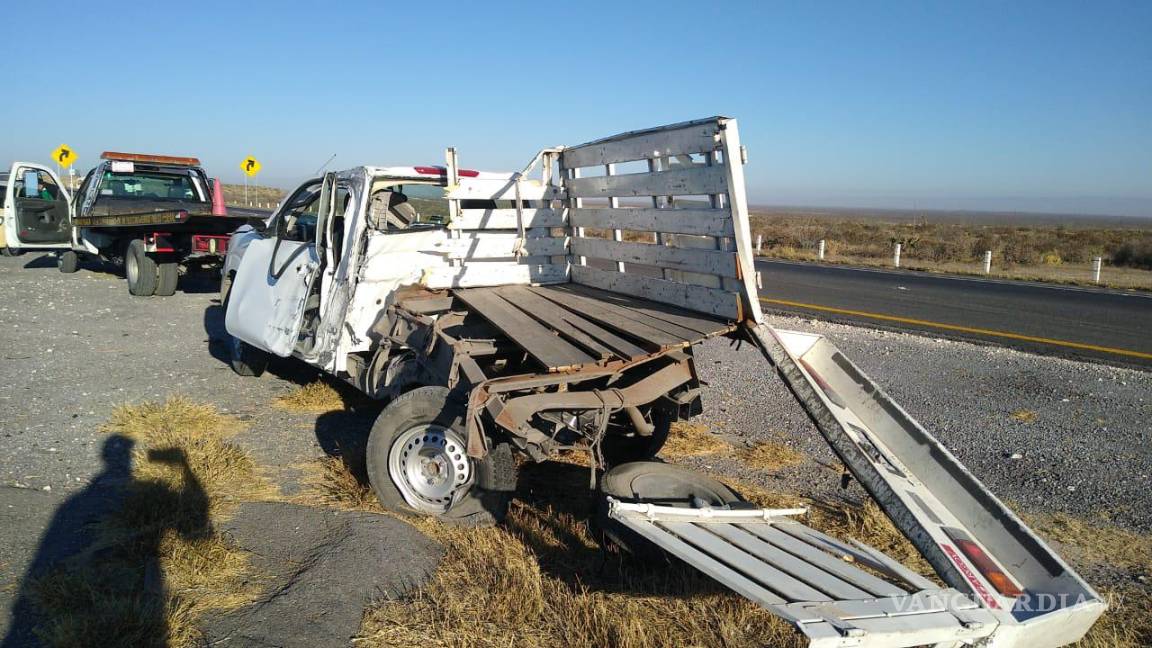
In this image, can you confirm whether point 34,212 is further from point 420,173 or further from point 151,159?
point 420,173

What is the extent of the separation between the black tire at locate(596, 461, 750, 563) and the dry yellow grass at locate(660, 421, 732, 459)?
54.8 inches

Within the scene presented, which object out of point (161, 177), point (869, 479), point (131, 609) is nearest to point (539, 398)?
point (869, 479)

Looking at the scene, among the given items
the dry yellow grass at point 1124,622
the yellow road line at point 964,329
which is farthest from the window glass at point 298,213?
the yellow road line at point 964,329

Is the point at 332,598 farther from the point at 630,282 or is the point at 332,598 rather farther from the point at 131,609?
the point at 630,282

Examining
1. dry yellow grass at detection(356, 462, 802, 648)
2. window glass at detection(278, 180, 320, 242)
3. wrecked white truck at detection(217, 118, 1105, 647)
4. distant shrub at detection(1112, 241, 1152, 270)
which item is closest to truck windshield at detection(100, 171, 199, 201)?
wrecked white truck at detection(217, 118, 1105, 647)

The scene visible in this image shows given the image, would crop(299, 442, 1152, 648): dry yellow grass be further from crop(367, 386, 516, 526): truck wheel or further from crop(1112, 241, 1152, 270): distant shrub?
crop(1112, 241, 1152, 270): distant shrub

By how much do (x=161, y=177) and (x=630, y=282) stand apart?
1167cm

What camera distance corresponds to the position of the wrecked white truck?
3.10 m

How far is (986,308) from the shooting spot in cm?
1470

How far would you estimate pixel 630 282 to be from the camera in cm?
586

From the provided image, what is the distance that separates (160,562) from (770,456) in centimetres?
399

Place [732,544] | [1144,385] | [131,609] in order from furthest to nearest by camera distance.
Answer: [1144,385] < [732,544] < [131,609]

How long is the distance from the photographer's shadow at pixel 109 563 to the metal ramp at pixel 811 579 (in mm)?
2109

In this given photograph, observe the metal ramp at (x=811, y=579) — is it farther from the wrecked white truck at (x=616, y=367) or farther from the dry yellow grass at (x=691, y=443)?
the dry yellow grass at (x=691, y=443)
